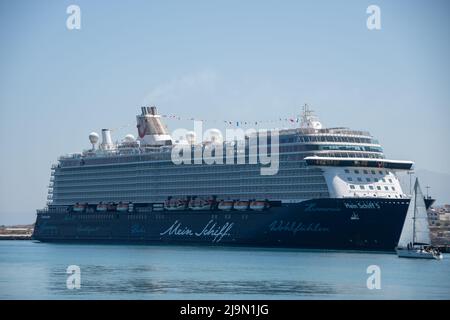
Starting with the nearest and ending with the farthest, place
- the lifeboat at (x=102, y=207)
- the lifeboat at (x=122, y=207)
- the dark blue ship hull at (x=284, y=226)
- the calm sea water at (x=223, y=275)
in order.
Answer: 1. the calm sea water at (x=223, y=275)
2. the dark blue ship hull at (x=284, y=226)
3. the lifeboat at (x=122, y=207)
4. the lifeboat at (x=102, y=207)

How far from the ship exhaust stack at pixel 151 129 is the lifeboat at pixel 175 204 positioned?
11490 millimetres

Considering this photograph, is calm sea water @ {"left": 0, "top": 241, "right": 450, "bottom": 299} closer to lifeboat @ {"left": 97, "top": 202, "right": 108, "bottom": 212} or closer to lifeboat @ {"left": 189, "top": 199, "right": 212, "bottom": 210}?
lifeboat @ {"left": 189, "top": 199, "right": 212, "bottom": 210}

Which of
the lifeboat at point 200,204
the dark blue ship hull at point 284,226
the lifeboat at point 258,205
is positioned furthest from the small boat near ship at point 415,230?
the lifeboat at point 200,204

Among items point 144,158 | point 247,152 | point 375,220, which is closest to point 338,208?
point 375,220

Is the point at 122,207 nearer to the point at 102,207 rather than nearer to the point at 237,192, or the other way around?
the point at 102,207

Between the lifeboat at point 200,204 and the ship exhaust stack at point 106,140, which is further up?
the ship exhaust stack at point 106,140

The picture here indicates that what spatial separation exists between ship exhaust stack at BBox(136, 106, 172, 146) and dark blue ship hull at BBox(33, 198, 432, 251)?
9560 millimetres

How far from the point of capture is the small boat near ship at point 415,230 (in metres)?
95.6

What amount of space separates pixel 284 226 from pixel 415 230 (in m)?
12.3

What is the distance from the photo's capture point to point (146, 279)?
73125 mm

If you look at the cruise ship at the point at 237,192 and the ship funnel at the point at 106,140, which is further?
the ship funnel at the point at 106,140

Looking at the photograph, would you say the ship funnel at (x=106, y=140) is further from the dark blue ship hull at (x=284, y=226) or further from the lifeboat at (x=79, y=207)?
the dark blue ship hull at (x=284, y=226)

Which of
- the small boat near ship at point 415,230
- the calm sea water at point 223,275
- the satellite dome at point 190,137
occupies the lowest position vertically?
the calm sea water at point 223,275
